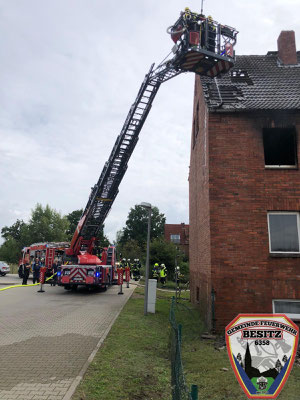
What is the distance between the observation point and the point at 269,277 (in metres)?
8.28

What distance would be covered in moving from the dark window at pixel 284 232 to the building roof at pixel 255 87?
291 centimetres

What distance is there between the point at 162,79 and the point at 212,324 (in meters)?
8.96

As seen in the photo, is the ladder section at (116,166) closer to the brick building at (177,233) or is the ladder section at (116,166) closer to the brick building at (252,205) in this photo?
the brick building at (252,205)

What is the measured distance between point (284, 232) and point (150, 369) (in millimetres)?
5054

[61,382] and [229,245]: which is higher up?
[229,245]

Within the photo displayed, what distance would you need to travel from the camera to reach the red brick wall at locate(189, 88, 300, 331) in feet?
27.0

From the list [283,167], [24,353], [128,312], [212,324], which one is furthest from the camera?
[128,312]

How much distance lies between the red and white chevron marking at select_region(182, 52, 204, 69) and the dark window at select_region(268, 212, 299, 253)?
4861 millimetres

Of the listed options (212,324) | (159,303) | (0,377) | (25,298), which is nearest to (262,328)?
(0,377)

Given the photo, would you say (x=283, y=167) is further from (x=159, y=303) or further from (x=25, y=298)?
(x=25, y=298)

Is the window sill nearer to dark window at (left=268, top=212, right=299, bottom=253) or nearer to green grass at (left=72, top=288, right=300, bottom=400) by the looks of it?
dark window at (left=268, top=212, right=299, bottom=253)

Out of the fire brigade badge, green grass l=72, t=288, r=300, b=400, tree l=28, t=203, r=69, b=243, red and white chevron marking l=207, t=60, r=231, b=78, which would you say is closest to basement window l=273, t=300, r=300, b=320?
green grass l=72, t=288, r=300, b=400

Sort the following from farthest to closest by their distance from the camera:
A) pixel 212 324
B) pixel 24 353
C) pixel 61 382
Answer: pixel 212 324, pixel 24 353, pixel 61 382

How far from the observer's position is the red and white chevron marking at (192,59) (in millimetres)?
9500
